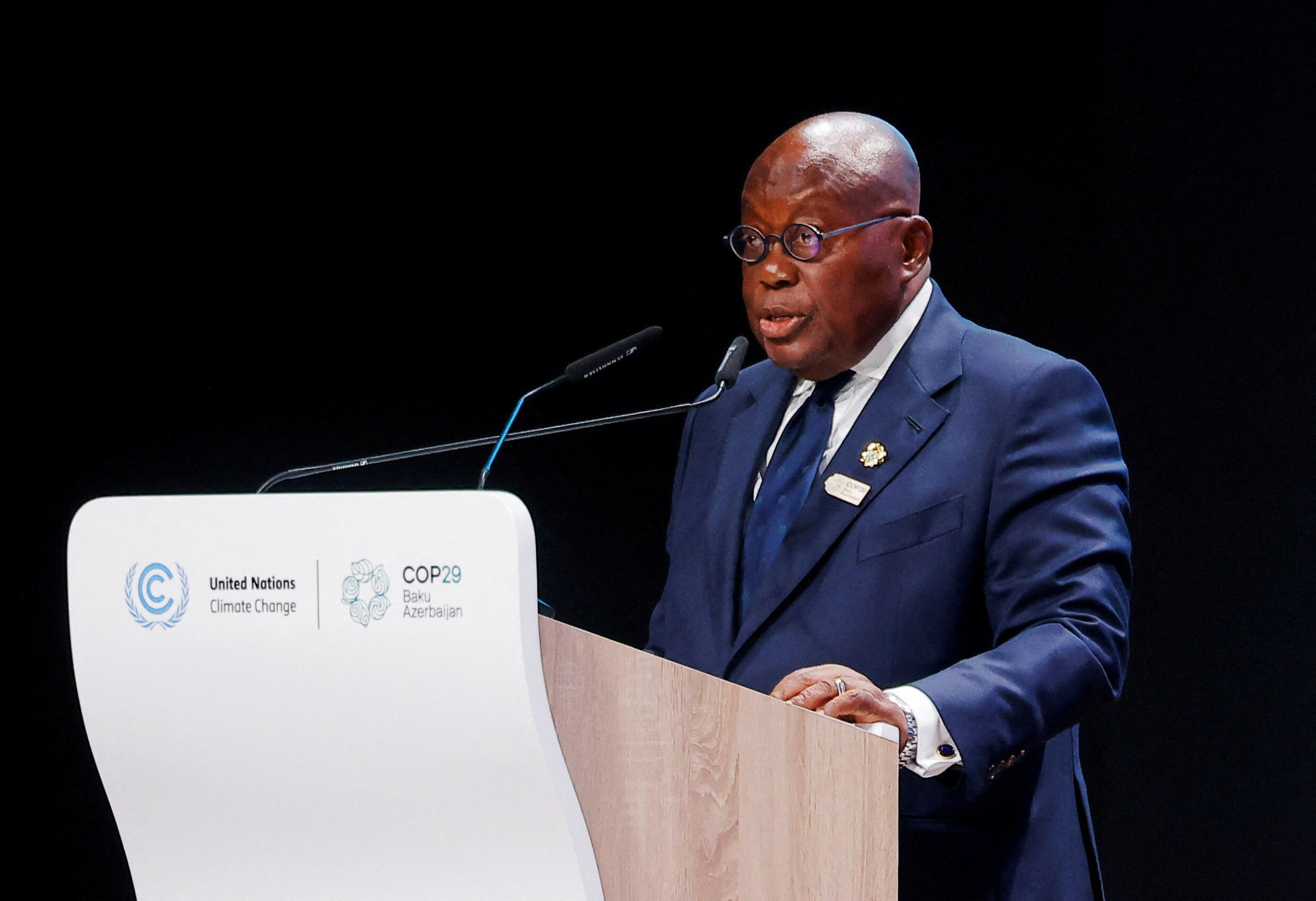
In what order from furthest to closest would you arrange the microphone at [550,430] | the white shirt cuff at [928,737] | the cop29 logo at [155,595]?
1. the microphone at [550,430]
2. the white shirt cuff at [928,737]
3. the cop29 logo at [155,595]

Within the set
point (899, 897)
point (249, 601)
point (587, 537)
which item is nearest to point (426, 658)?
point (249, 601)

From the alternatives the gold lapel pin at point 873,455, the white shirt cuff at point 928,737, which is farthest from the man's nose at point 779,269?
the white shirt cuff at point 928,737

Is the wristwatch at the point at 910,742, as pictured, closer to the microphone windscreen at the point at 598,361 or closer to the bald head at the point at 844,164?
the microphone windscreen at the point at 598,361

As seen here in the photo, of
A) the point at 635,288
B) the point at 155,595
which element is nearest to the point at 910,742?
the point at 155,595

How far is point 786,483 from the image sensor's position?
1.75 m

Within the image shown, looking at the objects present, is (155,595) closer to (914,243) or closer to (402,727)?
(402,727)

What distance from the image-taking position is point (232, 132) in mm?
2898

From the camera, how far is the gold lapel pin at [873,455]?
64.4 inches

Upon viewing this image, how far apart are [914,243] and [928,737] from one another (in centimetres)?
79

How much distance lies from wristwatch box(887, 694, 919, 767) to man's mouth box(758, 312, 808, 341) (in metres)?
0.68

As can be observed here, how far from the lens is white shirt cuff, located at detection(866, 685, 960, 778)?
1.22 m

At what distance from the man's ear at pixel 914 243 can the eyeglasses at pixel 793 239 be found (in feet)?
0.07

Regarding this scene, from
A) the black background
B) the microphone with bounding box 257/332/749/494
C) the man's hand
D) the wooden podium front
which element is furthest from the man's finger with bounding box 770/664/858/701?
the black background

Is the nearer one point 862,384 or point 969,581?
point 969,581
